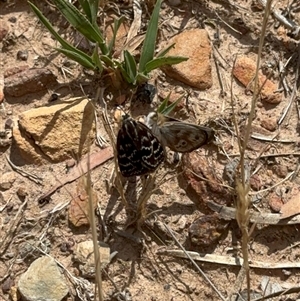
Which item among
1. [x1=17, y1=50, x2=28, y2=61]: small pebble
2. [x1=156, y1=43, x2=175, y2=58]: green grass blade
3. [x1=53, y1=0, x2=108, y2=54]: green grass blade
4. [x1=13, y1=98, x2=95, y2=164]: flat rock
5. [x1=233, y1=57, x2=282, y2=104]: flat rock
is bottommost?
[x1=13, y1=98, x2=95, y2=164]: flat rock

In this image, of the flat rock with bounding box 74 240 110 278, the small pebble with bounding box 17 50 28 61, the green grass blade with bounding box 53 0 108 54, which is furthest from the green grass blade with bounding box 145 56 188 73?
the flat rock with bounding box 74 240 110 278

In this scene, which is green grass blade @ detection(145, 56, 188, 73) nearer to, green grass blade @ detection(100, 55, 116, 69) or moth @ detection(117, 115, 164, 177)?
green grass blade @ detection(100, 55, 116, 69)

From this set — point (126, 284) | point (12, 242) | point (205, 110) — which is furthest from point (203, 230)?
point (12, 242)

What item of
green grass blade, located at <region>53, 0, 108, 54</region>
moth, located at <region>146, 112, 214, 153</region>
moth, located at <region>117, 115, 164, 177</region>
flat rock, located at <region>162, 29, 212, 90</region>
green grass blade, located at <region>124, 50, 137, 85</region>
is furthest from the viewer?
flat rock, located at <region>162, 29, 212, 90</region>

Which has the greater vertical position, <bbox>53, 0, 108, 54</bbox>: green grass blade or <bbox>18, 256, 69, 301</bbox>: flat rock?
<bbox>53, 0, 108, 54</bbox>: green grass blade

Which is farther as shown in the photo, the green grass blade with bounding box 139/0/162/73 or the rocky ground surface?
the green grass blade with bounding box 139/0/162/73

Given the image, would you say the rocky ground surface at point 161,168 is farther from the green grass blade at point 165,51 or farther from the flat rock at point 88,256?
the green grass blade at point 165,51

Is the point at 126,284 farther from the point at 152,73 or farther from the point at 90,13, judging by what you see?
the point at 90,13
